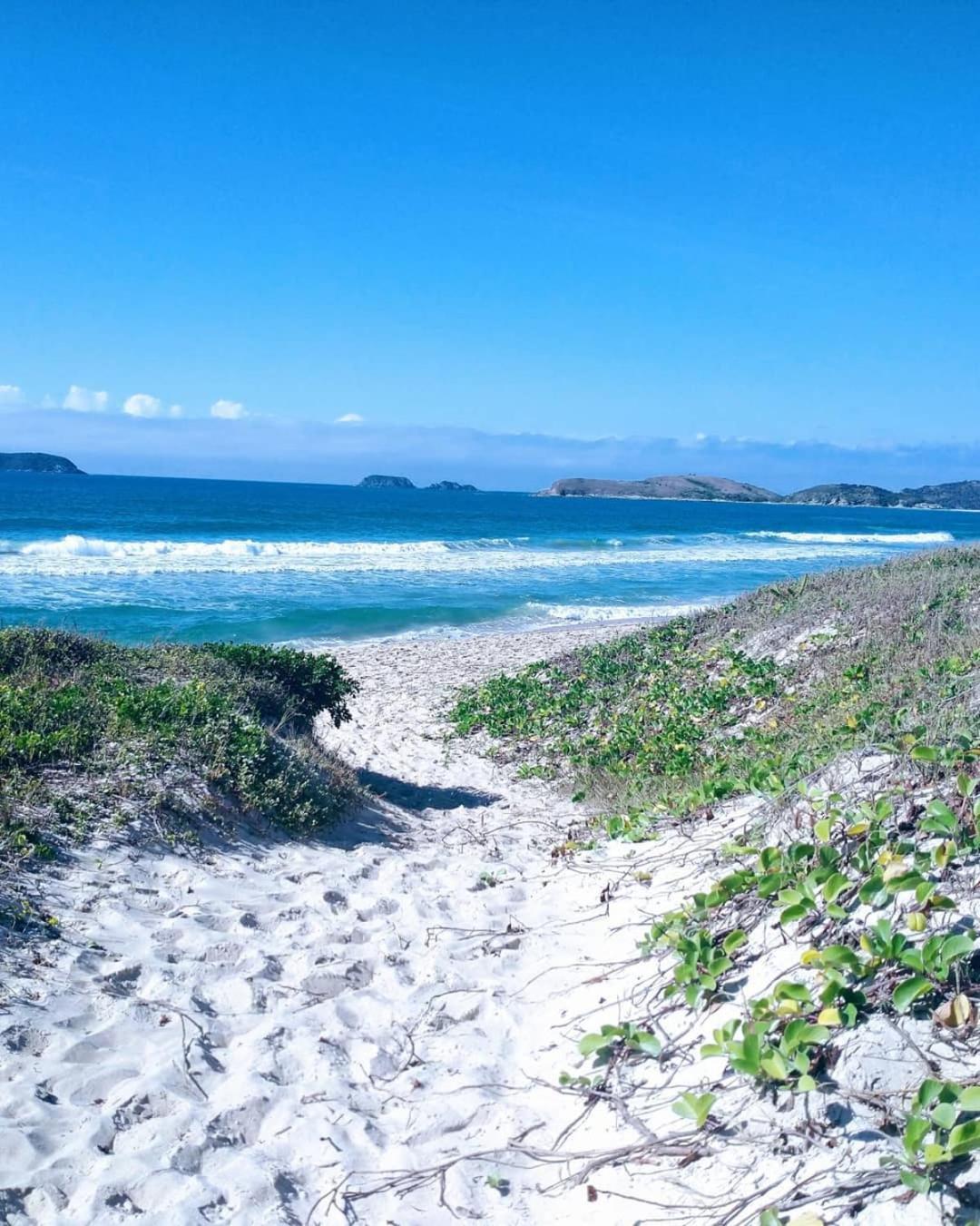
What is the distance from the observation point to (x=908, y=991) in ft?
10.3

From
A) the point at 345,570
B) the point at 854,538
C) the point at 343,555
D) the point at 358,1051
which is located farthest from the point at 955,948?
the point at 854,538

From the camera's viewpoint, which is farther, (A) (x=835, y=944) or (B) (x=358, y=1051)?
(B) (x=358, y=1051)

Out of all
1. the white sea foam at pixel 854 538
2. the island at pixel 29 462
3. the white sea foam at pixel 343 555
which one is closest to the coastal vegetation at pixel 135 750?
the white sea foam at pixel 343 555

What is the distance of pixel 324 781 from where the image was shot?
7.67 metres

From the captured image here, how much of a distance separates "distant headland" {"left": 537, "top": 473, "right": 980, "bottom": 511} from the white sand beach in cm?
17795

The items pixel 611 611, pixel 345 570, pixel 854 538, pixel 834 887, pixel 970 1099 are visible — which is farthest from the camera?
pixel 854 538

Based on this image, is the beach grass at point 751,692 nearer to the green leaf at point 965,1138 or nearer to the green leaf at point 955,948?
the green leaf at point 955,948

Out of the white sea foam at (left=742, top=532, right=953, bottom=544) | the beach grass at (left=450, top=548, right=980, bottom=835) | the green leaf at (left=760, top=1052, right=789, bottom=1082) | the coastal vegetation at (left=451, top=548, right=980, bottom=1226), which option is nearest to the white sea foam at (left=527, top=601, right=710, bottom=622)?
the beach grass at (left=450, top=548, right=980, bottom=835)

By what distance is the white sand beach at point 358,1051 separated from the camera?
3084 millimetres

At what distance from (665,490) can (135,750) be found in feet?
615

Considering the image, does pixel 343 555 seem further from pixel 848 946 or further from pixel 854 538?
pixel 854 538

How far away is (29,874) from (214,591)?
1045 inches

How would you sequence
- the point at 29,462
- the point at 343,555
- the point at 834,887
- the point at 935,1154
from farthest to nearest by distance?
the point at 29,462 < the point at 343,555 < the point at 834,887 < the point at 935,1154

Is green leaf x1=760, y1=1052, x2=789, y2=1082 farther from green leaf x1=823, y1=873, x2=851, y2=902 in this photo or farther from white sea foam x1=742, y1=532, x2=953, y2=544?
white sea foam x1=742, y1=532, x2=953, y2=544
